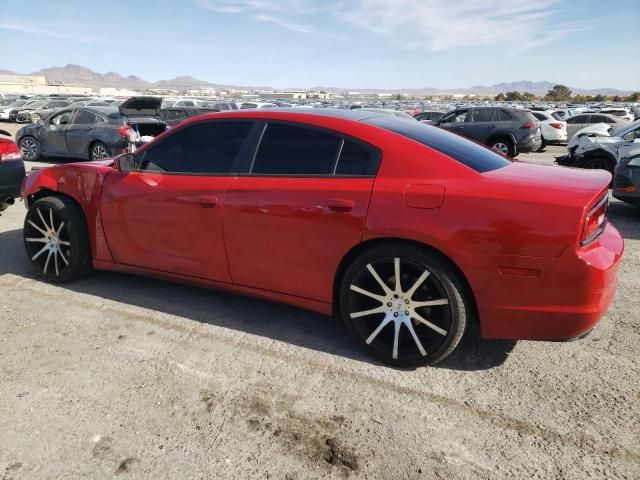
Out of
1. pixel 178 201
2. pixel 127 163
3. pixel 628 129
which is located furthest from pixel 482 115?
pixel 178 201

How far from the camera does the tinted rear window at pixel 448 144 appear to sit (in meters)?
3.03

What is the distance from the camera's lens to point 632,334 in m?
3.41

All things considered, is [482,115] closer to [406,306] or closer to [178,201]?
[178,201]

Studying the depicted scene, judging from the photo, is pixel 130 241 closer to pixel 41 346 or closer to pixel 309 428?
pixel 41 346

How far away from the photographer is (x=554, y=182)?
279cm

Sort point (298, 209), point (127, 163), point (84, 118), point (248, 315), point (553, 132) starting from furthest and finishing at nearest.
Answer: point (553, 132), point (84, 118), point (127, 163), point (248, 315), point (298, 209)

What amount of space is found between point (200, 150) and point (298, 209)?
108cm

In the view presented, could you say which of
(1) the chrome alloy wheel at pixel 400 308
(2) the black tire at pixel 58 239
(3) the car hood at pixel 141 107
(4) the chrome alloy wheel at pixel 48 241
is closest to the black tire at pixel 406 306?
(1) the chrome alloy wheel at pixel 400 308

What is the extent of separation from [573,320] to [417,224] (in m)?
0.98

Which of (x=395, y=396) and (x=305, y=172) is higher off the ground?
(x=305, y=172)

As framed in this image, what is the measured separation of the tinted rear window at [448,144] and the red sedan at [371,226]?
21mm

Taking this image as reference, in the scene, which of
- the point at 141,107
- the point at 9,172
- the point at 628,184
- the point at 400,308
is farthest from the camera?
the point at 141,107

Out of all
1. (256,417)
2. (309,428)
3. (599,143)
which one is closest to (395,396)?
(309,428)

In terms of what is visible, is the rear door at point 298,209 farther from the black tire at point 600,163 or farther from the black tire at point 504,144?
the black tire at point 504,144
